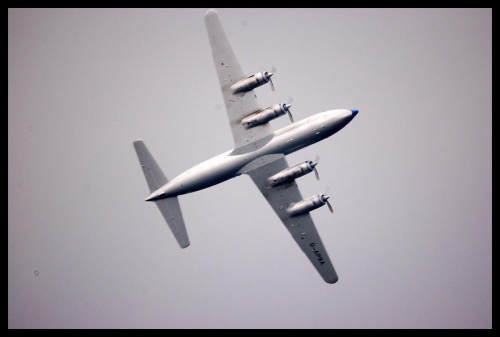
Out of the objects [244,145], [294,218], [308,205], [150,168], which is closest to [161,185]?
[150,168]

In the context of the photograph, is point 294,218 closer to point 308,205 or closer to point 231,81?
point 308,205

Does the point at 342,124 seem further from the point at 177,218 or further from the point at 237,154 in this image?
the point at 177,218

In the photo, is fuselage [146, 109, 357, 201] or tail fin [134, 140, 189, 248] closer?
fuselage [146, 109, 357, 201]

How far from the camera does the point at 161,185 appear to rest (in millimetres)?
52906

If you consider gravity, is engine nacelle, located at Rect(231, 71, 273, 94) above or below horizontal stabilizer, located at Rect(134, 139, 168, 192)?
above

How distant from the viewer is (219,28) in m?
51.9

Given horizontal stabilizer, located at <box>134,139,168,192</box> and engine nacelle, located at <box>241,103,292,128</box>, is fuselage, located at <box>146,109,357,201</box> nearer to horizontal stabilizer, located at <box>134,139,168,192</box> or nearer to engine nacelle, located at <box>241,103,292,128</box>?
horizontal stabilizer, located at <box>134,139,168,192</box>

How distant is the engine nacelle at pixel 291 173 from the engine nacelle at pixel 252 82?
30.1 ft

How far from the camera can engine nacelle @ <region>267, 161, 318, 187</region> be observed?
5159cm

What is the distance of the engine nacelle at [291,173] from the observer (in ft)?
169

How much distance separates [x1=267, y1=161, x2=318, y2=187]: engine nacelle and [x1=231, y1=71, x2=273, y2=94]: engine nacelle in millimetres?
9167

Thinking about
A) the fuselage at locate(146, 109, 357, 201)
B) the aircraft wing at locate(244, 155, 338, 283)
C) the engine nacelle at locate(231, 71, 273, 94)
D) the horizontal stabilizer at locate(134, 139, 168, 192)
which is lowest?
the aircraft wing at locate(244, 155, 338, 283)

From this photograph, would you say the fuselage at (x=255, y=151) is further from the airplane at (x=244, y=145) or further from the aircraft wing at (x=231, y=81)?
the aircraft wing at (x=231, y=81)

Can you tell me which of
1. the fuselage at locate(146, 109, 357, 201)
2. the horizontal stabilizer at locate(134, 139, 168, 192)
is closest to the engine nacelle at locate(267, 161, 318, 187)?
the fuselage at locate(146, 109, 357, 201)
